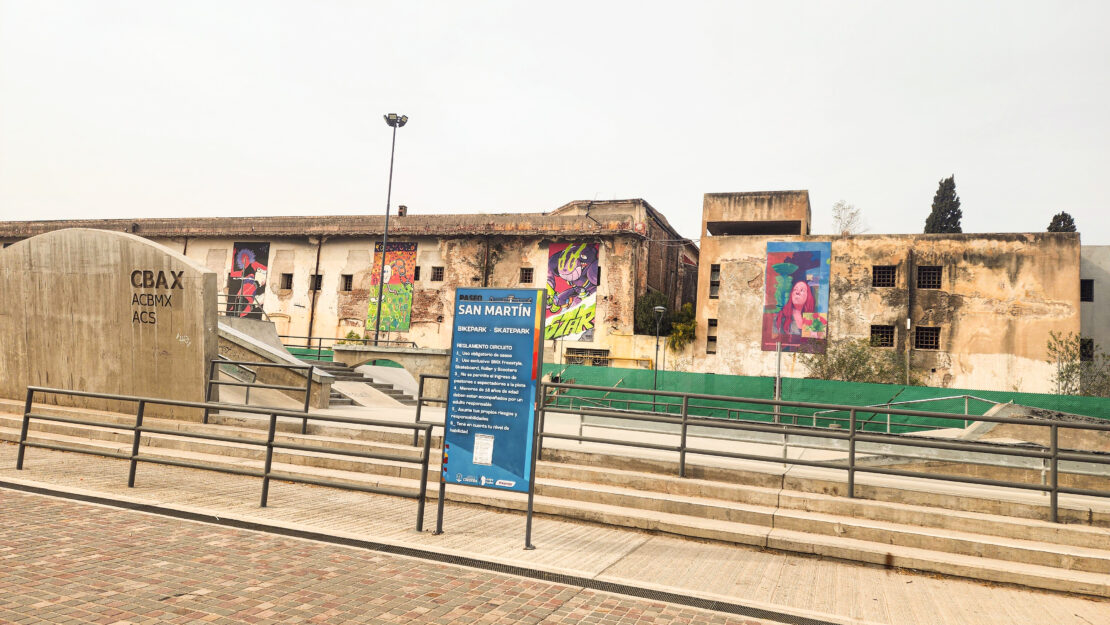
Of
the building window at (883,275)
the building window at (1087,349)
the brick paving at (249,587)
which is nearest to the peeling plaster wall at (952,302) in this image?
the building window at (883,275)

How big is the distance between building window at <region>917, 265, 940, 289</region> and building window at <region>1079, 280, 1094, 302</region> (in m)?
7.64

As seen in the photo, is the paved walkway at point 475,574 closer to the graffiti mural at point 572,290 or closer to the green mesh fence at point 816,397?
the green mesh fence at point 816,397

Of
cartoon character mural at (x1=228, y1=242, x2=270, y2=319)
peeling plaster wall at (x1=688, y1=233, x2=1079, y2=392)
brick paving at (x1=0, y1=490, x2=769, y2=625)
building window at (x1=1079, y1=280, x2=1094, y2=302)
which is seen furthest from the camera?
cartoon character mural at (x1=228, y1=242, x2=270, y2=319)

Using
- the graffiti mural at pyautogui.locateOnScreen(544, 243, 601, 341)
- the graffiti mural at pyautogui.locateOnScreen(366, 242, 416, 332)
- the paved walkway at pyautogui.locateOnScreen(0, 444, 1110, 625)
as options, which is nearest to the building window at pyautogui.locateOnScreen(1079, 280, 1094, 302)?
the graffiti mural at pyautogui.locateOnScreen(544, 243, 601, 341)

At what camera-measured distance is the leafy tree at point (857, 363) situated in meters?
32.5

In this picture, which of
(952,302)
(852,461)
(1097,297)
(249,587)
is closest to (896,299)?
(952,302)

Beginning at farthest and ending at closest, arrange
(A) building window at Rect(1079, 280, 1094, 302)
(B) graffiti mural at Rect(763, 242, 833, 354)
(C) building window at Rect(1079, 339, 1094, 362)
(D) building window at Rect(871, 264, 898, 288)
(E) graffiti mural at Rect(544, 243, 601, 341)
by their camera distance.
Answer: (E) graffiti mural at Rect(544, 243, 601, 341) → (B) graffiti mural at Rect(763, 242, 833, 354) → (A) building window at Rect(1079, 280, 1094, 302) → (D) building window at Rect(871, 264, 898, 288) → (C) building window at Rect(1079, 339, 1094, 362)

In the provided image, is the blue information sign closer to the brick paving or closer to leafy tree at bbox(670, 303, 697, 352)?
the brick paving

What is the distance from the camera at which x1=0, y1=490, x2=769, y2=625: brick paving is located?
4.51 m

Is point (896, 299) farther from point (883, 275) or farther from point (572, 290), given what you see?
point (572, 290)

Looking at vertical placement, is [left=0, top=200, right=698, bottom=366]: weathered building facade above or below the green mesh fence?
above

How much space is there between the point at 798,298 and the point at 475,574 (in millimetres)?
32074

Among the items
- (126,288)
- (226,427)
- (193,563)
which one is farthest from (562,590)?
(126,288)

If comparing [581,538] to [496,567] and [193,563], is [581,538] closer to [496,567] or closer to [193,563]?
[496,567]
